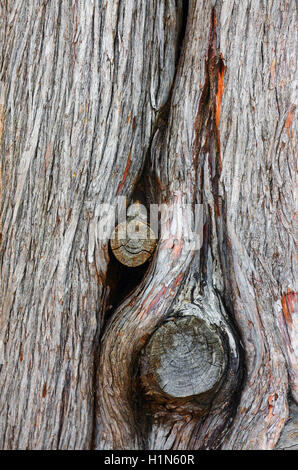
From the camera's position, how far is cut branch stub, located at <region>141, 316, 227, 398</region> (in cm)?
180

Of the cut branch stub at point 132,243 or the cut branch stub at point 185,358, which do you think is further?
Result: the cut branch stub at point 132,243

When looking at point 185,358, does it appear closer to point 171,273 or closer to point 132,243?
point 171,273

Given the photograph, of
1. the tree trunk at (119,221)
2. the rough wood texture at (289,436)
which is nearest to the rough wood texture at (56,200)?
the tree trunk at (119,221)

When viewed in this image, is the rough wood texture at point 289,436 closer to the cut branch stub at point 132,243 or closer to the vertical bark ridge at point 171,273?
the vertical bark ridge at point 171,273

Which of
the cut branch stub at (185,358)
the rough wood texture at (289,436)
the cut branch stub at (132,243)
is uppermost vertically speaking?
the cut branch stub at (132,243)

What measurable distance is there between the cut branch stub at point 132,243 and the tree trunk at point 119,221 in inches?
0.8

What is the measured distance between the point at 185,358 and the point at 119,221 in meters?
0.58

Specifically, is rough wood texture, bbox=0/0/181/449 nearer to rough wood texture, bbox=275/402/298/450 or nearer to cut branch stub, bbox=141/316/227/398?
cut branch stub, bbox=141/316/227/398

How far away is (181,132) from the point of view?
1998 millimetres

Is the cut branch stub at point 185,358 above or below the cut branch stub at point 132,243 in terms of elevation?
below

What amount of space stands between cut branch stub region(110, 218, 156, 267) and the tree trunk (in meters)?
0.02

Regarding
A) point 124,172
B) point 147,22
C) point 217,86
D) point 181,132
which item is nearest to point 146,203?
point 124,172

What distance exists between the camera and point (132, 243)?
1.91m

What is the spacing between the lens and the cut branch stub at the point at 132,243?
191cm
